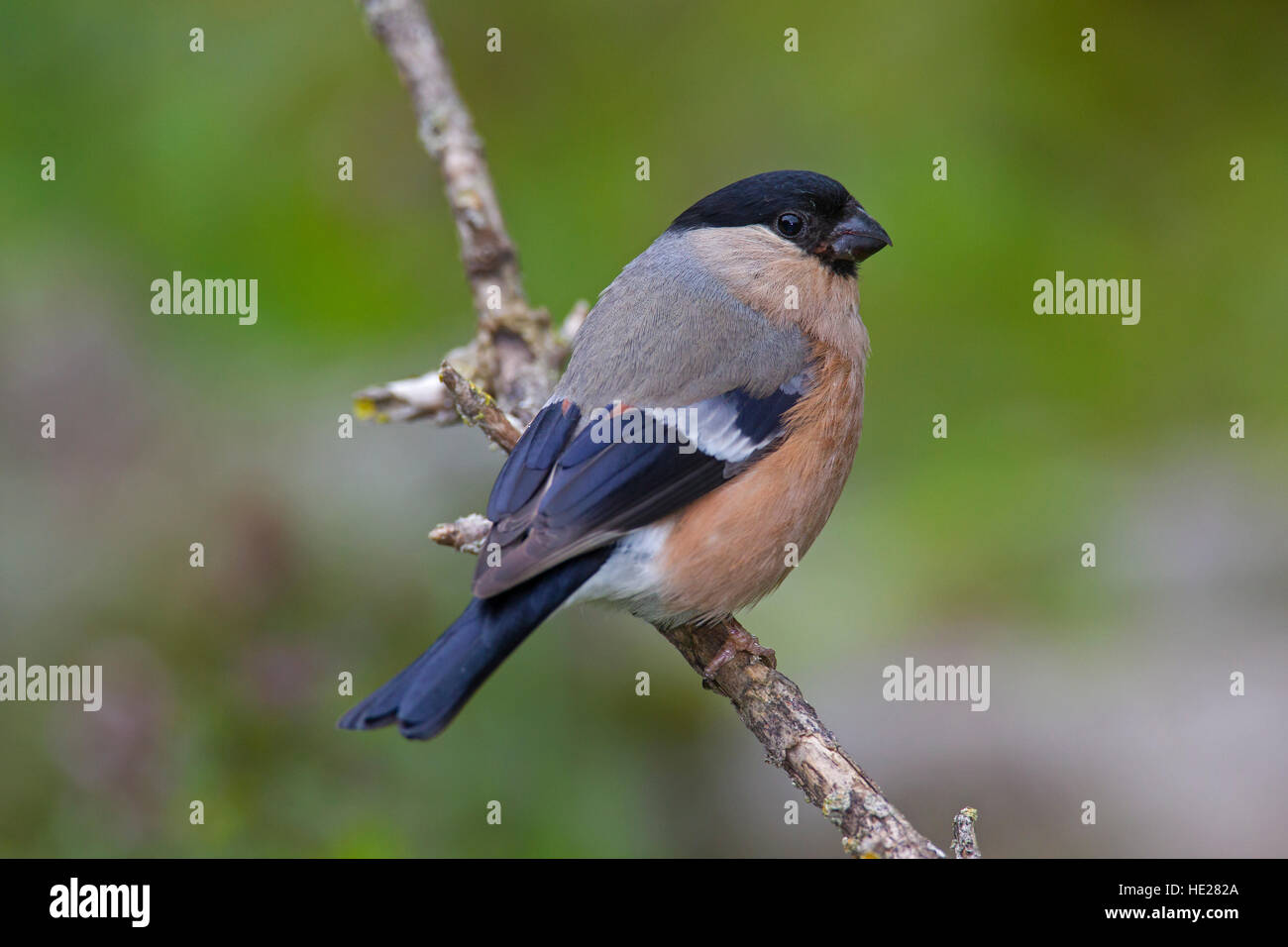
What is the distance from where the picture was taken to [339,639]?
4828 millimetres

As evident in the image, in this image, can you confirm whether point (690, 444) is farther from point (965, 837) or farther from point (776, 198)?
point (965, 837)

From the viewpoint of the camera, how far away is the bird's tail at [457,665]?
3.06 meters

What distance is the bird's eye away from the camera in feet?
14.2

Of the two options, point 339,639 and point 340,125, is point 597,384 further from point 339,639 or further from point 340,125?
point 340,125

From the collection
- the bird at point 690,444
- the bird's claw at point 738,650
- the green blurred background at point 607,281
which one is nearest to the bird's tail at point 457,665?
the bird at point 690,444

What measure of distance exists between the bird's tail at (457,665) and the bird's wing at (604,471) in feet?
0.31

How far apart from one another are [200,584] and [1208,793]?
14.5 ft

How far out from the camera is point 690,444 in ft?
12.3

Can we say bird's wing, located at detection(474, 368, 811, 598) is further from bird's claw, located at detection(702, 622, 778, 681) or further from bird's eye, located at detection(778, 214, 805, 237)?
bird's eye, located at detection(778, 214, 805, 237)

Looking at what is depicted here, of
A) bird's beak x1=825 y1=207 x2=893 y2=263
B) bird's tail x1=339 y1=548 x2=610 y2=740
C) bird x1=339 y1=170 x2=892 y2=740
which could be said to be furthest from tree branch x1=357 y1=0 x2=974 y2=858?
bird's beak x1=825 y1=207 x2=893 y2=263

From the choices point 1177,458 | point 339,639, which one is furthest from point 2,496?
point 1177,458

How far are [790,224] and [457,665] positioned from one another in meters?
2.15

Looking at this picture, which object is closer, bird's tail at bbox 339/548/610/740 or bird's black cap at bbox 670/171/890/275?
bird's tail at bbox 339/548/610/740

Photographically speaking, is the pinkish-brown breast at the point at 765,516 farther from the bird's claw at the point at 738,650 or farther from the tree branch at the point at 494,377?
the tree branch at the point at 494,377
